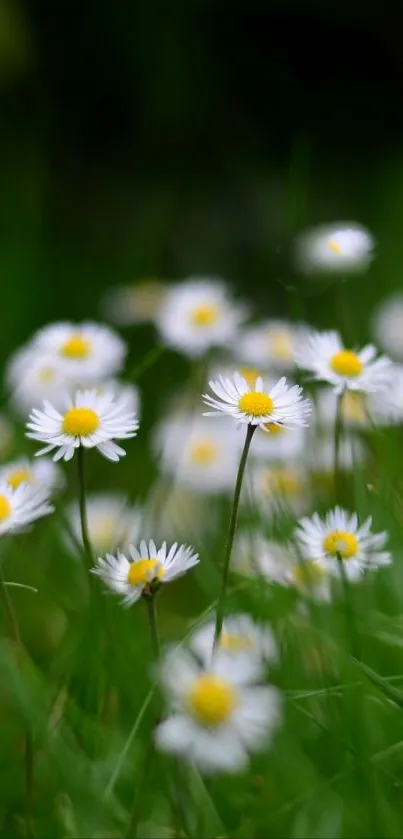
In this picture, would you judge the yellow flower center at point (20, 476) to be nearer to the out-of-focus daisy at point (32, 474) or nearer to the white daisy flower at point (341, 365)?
the out-of-focus daisy at point (32, 474)

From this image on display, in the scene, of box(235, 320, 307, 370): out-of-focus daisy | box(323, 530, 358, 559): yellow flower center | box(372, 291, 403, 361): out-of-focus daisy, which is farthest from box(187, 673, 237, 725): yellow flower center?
box(372, 291, 403, 361): out-of-focus daisy

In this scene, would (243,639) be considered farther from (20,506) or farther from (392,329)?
(392,329)

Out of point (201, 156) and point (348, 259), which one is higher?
point (201, 156)

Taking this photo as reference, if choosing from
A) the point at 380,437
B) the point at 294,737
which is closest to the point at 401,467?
the point at 380,437

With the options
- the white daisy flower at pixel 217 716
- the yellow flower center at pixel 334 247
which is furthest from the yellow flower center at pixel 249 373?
the white daisy flower at pixel 217 716

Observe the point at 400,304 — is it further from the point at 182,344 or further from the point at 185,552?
the point at 185,552
